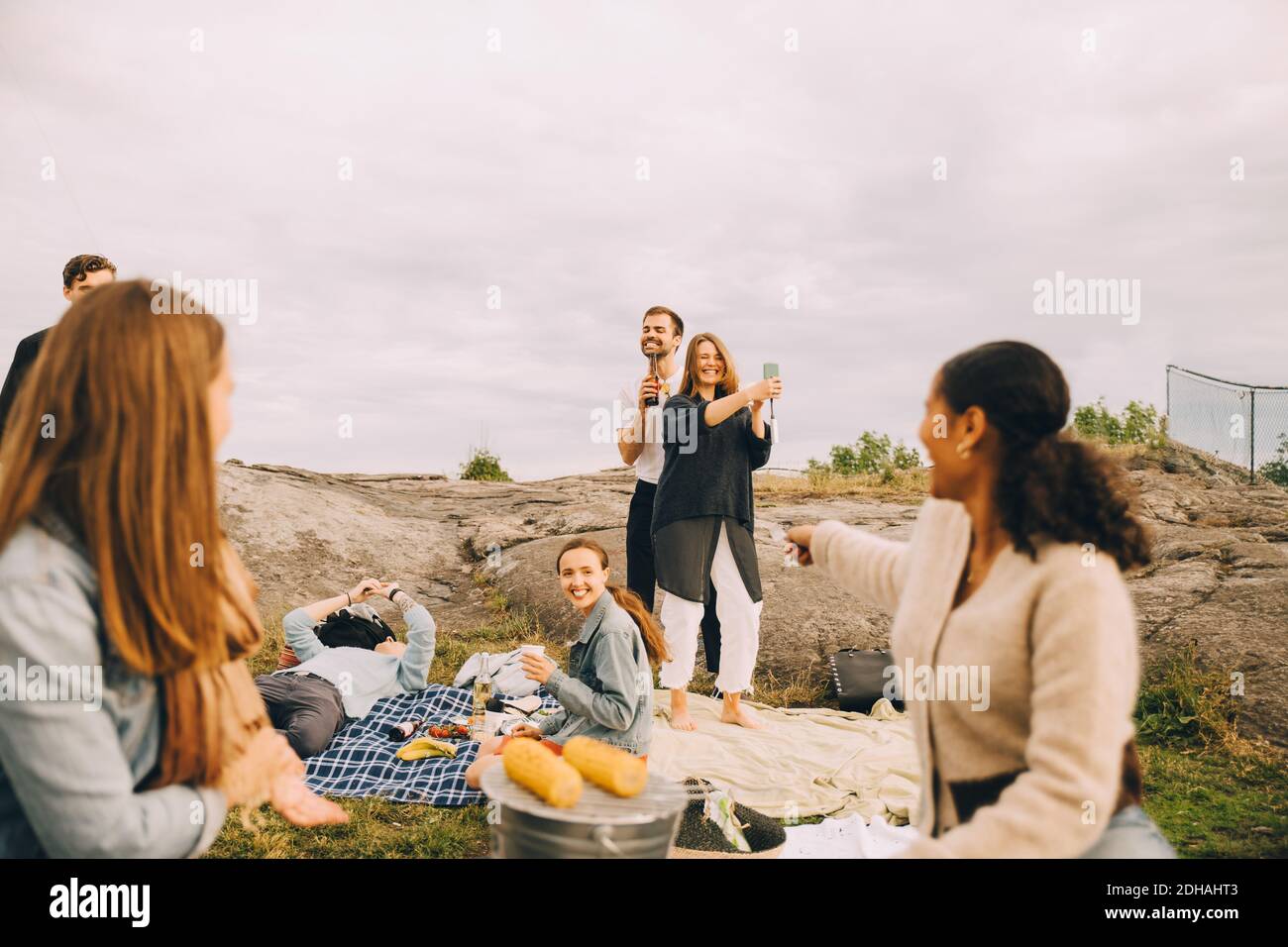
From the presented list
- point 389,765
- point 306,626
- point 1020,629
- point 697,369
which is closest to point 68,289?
point 306,626

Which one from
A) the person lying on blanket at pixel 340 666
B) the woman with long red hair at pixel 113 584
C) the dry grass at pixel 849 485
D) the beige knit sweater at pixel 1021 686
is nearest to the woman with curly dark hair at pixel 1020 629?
the beige knit sweater at pixel 1021 686

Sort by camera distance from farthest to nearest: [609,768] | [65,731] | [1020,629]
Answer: [609,768] < [1020,629] < [65,731]

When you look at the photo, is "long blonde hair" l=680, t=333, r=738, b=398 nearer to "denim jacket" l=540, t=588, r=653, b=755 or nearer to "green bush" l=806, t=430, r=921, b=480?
"denim jacket" l=540, t=588, r=653, b=755

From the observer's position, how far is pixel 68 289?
17.5 feet

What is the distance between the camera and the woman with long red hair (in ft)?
5.51

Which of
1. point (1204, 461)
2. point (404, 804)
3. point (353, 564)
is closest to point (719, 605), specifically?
point (404, 804)

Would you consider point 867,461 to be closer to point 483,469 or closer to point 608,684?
point 483,469

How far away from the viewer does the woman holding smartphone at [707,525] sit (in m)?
5.80

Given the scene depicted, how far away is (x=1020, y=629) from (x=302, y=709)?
14.4 feet

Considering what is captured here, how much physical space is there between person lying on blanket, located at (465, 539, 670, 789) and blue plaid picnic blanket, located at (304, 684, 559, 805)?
0.24 meters

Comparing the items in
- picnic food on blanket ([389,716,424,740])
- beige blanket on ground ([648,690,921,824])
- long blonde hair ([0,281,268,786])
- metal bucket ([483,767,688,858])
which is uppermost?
long blonde hair ([0,281,268,786])

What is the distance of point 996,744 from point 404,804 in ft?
11.1

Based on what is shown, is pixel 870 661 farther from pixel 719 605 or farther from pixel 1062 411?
pixel 1062 411

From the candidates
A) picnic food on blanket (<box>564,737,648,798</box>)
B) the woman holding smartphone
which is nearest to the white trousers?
the woman holding smartphone
